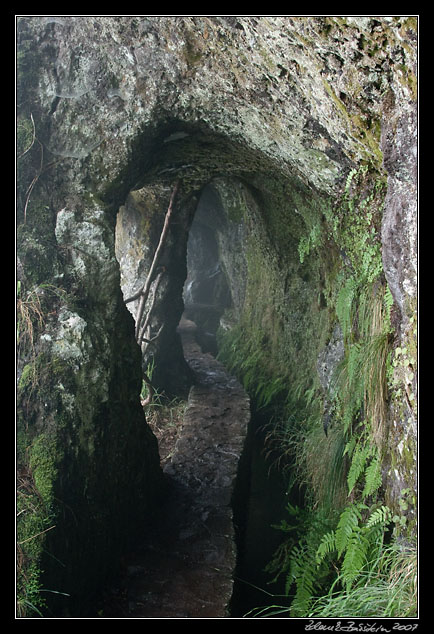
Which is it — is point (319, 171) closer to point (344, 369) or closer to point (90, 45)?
point (344, 369)

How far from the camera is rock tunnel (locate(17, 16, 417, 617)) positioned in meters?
3.34

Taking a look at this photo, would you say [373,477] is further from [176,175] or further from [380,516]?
[176,175]

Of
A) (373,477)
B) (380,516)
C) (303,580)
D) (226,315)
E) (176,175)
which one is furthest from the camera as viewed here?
(226,315)

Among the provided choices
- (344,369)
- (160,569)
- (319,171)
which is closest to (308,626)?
(160,569)

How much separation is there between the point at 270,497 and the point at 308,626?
343 cm

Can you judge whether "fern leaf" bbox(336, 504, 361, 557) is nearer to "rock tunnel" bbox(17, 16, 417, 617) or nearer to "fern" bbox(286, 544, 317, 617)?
"rock tunnel" bbox(17, 16, 417, 617)

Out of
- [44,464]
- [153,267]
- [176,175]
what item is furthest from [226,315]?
[44,464]

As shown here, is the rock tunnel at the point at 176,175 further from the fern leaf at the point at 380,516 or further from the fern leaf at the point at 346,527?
the fern leaf at the point at 346,527

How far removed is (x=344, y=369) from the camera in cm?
470

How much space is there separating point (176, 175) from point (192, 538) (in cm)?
435

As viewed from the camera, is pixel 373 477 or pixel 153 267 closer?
pixel 373 477

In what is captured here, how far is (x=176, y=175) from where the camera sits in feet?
22.5

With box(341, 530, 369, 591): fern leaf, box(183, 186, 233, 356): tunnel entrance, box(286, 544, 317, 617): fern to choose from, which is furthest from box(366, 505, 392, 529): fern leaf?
box(183, 186, 233, 356): tunnel entrance

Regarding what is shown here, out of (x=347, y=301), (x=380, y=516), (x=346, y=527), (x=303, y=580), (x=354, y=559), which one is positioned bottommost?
(x=303, y=580)
